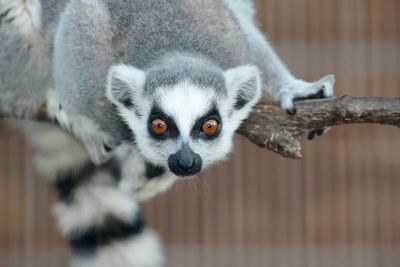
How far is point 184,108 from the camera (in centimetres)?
388

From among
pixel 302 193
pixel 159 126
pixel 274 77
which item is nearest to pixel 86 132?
pixel 159 126

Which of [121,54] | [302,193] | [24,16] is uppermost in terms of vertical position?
[24,16]

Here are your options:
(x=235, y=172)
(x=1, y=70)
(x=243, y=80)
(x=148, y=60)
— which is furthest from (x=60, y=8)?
(x=235, y=172)

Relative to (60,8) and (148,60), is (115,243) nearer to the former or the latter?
(148,60)

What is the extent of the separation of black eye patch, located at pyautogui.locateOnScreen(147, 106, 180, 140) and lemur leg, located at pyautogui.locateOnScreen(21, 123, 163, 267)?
0.65 meters

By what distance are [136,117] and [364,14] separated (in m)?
2.58

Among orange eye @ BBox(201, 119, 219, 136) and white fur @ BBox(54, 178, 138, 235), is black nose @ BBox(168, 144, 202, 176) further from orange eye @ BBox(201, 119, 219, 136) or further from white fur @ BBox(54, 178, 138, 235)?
white fur @ BBox(54, 178, 138, 235)

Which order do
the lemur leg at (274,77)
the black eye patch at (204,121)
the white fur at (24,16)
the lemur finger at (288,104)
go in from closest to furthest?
the black eye patch at (204,121) < the lemur finger at (288,104) < the lemur leg at (274,77) < the white fur at (24,16)

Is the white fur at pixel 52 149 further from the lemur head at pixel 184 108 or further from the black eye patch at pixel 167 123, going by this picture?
the black eye patch at pixel 167 123

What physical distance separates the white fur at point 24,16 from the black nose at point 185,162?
1206 mm

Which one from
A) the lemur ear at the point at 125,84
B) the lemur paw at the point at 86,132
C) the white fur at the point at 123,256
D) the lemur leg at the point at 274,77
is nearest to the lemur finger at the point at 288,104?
the lemur leg at the point at 274,77

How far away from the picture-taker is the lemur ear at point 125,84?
4.03 metres

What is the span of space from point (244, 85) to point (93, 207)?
99cm

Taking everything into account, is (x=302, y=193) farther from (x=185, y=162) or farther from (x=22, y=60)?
(x=185, y=162)
